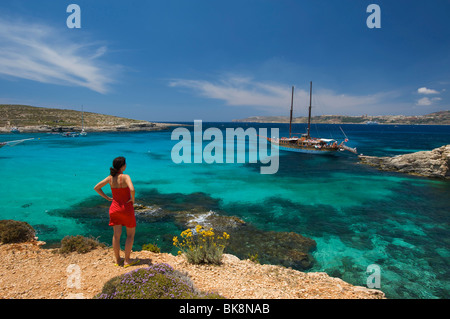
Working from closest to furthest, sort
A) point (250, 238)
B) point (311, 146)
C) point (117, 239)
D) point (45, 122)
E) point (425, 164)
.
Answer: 1. point (117, 239)
2. point (250, 238)
3. point (425, 164)
4. point (311, 146)
5. point (45, 122)

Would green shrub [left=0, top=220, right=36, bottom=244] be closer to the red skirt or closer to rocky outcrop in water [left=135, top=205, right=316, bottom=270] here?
rocky outcrop in water [left=135, top=205, right=316, bottom=270]

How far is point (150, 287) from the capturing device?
3885 mm

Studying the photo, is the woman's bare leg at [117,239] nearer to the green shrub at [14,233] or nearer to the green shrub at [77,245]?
the green shrub at [77,245]

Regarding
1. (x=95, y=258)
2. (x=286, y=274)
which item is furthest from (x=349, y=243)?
(x=95, y=258)

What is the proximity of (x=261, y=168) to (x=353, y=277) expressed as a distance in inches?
811

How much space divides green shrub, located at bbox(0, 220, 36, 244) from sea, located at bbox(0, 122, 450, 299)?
1.35 metres

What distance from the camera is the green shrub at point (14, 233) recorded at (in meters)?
7.17

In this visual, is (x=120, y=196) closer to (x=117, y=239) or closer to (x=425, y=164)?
(x=117, y=239)

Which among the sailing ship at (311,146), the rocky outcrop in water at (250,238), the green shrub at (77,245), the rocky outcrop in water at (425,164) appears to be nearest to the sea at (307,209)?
the rocky outcrop in water at (250,238)

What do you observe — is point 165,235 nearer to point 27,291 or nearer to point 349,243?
point 27,291

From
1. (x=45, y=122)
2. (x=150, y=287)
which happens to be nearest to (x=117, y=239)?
(x=150, y=287)

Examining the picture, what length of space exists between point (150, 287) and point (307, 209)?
12.2 metres

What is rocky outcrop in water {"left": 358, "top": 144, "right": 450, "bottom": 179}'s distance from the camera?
22.9m
